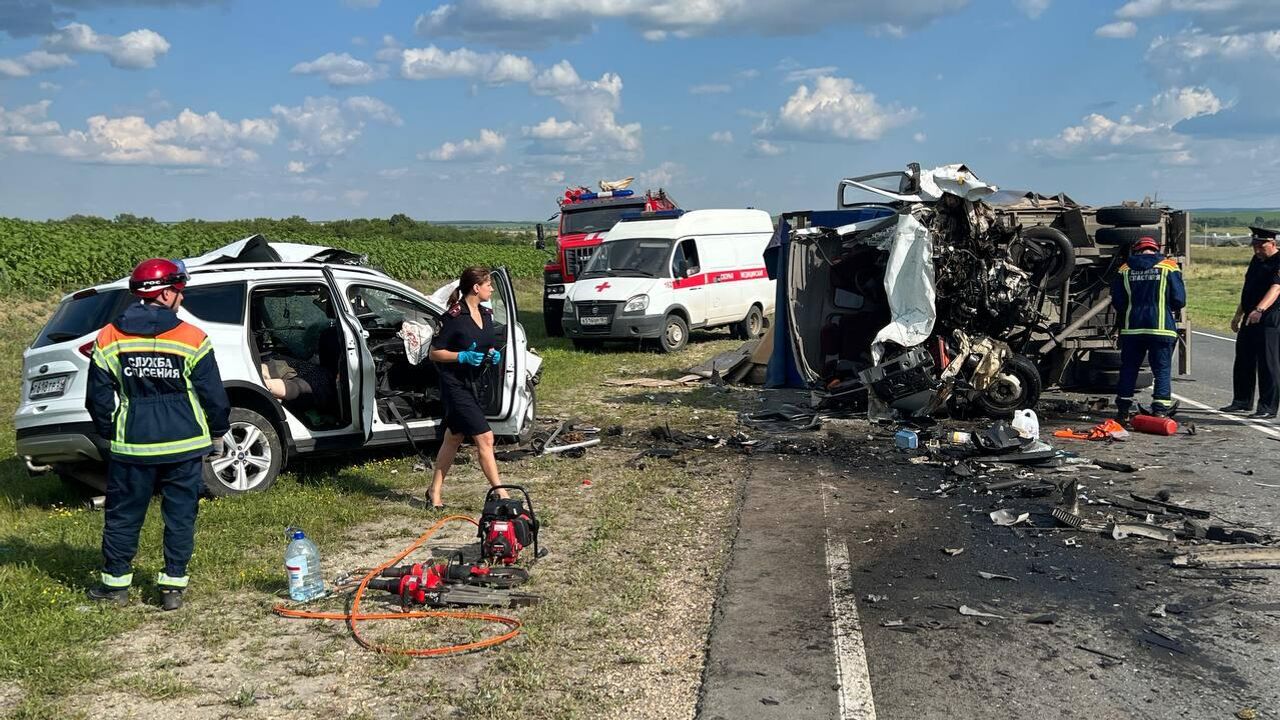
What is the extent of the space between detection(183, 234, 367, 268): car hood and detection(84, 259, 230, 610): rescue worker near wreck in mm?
3054

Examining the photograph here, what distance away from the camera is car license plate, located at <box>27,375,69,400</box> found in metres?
7.12

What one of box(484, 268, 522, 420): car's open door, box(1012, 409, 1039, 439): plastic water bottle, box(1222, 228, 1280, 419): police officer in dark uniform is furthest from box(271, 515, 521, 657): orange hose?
box(1222, 228, 1280, 419): police officer in dark uniform

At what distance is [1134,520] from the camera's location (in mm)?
6867

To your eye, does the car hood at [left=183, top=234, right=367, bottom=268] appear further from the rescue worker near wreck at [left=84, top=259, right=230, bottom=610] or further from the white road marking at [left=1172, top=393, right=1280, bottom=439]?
the white road marking at [left=1172, top=393, right=1280, bottom=439]

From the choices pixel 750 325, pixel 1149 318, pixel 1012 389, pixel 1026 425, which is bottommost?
pixel 1026 425

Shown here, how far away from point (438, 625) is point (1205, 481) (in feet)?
20.5

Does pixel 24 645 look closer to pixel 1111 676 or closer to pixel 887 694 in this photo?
pixel 887 694

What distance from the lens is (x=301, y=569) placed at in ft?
18.0

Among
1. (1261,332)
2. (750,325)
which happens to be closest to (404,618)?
(1261,332)

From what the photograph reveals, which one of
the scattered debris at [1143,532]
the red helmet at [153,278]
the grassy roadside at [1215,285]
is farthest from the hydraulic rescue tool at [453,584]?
the grassy roadside at [1215,285]

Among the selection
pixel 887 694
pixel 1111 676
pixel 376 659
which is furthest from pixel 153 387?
pixel 1111 676

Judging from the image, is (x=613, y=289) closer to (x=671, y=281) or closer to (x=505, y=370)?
(x=671, y=281)

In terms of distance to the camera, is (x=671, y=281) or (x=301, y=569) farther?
(x=671, y=281)

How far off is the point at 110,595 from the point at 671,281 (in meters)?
13.5
